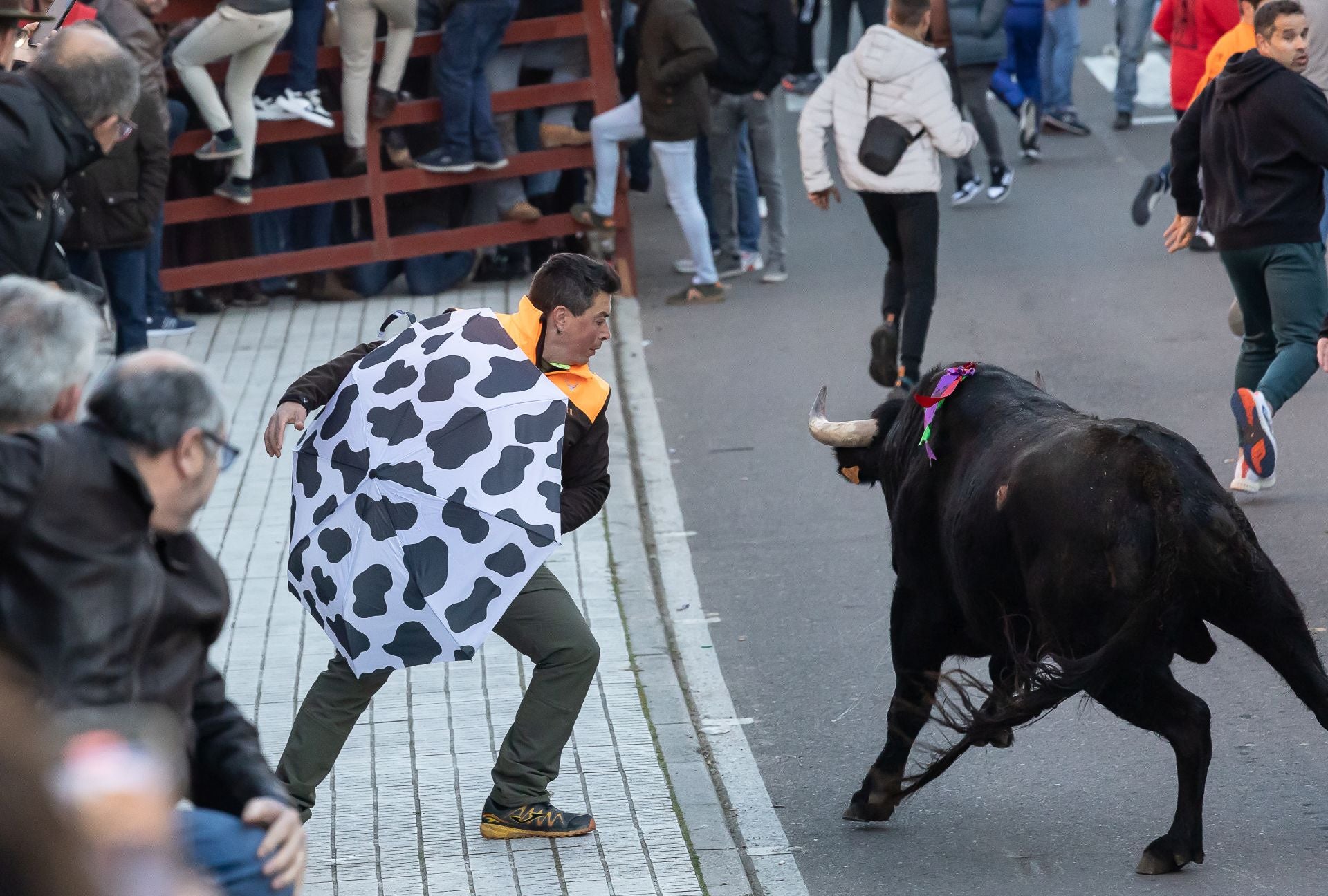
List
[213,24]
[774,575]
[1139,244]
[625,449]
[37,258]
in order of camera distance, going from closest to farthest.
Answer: [37,258] → [774,575] → [625,449] → [213,24] → [1139,244]

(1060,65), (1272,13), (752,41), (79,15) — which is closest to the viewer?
(1272,13)

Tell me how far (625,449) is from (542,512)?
4.30m

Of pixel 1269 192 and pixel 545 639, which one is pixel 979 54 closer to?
pixel 1269 192

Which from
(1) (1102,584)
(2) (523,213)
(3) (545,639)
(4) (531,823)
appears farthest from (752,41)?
(1) (1102,584)

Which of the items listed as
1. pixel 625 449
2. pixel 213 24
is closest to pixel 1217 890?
pixel 625 449

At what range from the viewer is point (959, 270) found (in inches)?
478

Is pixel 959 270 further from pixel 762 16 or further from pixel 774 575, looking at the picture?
pixel 774 575

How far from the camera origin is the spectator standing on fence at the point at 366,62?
35.8 ft

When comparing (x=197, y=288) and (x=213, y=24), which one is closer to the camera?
(x=213, y=24)

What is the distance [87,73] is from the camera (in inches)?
201

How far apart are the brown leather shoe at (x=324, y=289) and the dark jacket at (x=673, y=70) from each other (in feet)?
7.62

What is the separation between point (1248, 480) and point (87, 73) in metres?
4.99

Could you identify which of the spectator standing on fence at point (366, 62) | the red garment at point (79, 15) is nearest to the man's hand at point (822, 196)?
the spectator standing on fence at point (366, 62)

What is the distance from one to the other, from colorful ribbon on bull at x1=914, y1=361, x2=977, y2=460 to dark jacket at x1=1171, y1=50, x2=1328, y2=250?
107 inches
